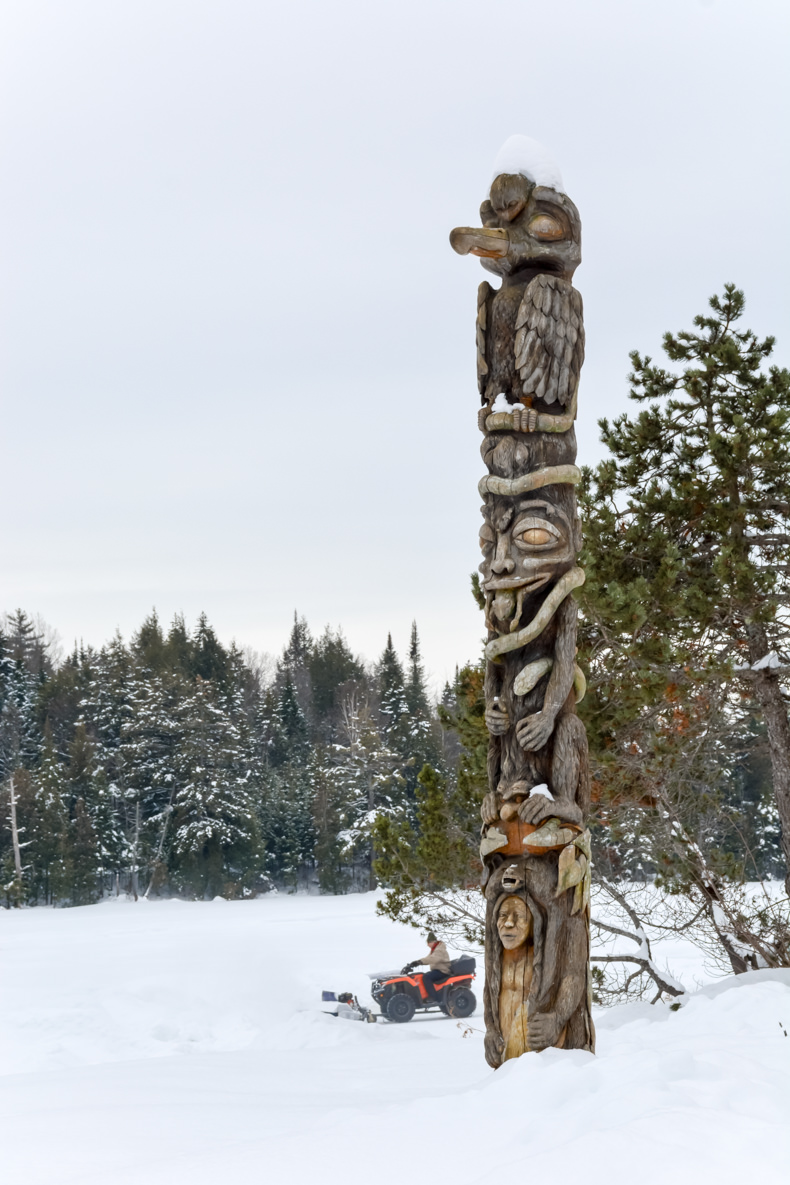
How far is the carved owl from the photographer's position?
602 cm

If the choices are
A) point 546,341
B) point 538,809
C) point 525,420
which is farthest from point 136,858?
point 546,341

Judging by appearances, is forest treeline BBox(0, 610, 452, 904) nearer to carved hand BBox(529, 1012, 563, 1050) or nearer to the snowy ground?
the snowy ground

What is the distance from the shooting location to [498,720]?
5.78 metres

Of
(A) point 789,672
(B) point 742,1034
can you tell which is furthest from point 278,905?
(B) point 742,1034

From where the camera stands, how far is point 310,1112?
19.4 ft

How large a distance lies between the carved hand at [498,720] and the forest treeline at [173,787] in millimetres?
24409

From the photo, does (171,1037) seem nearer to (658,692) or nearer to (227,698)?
(658,692)

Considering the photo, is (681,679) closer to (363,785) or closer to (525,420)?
(525,420)

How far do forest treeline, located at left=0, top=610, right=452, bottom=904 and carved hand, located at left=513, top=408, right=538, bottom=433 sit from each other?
24840mm

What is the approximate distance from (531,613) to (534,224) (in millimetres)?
2463

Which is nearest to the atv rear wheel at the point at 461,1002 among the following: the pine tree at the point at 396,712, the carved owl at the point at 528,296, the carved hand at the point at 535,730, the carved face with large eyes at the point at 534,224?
the carved hand at the point at 535,730

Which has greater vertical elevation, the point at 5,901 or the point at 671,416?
the point at 671,416

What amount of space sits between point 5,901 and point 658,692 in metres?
28.2

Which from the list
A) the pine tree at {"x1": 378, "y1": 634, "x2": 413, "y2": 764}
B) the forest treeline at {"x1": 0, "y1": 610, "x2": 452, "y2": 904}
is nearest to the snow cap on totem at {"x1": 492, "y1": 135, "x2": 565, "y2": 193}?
→ the forest treeline at {"x1": 0, "y1": 610, "x2": 452, "y2": 904}
